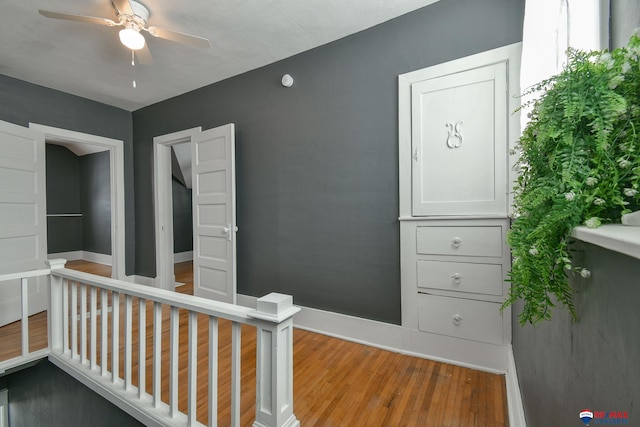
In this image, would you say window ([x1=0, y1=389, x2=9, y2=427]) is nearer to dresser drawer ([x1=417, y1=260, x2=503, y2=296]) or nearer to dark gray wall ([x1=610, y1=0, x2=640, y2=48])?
dresser drawer ([x1=417, y1=260, x2=503, y2=296])

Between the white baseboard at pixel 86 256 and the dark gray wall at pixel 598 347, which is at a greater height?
the dark gray wall at pixel 598 347

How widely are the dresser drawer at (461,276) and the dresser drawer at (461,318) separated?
→ 0.28 ft

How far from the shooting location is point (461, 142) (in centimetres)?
189

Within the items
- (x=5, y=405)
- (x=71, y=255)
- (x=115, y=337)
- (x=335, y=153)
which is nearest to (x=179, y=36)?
(x=335, y=153)

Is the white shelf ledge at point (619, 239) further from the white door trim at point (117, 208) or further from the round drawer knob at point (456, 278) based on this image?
the white door trim at point (117, 208)

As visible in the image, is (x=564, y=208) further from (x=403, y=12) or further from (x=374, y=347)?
(x=403, y=12)

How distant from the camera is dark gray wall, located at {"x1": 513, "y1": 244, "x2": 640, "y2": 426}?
0.39 m

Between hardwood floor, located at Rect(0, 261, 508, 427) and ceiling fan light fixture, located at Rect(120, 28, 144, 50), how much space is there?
235 cm

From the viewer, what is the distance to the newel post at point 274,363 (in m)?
1.09

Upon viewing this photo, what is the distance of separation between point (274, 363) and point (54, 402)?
2.45 meters

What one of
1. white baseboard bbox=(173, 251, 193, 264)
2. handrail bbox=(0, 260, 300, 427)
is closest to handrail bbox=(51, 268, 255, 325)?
handrail bbox=(0, 260, 300, 427)

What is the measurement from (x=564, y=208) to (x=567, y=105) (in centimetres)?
20

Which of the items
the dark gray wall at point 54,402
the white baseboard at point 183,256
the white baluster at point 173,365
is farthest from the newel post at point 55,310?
the white baseboard at point 183,256

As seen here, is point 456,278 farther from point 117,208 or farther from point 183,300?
point 117,208
